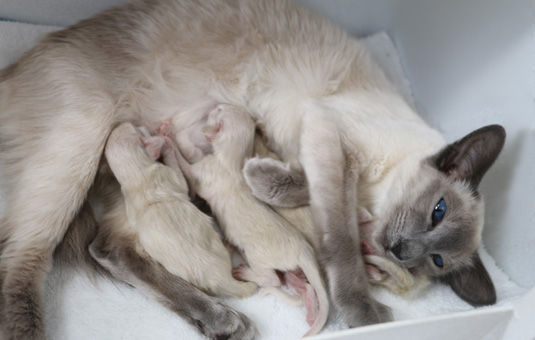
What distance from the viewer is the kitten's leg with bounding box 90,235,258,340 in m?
1.48

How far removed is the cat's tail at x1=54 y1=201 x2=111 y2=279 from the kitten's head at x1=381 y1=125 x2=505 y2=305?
0.92 meters

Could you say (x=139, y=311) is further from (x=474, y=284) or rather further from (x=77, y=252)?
(x=474, y=284)

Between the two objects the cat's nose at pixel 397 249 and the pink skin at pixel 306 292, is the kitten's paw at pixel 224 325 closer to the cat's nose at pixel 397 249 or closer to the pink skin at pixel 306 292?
the pink skin at pixel 306 292

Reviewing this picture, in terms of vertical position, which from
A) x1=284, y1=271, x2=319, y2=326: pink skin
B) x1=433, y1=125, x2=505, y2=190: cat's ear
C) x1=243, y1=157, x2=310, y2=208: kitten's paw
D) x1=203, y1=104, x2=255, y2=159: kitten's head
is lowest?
x1=284, y1=271, x2=319, y2=326: pink skin

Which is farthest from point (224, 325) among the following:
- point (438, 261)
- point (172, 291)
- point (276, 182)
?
point (438, 261)

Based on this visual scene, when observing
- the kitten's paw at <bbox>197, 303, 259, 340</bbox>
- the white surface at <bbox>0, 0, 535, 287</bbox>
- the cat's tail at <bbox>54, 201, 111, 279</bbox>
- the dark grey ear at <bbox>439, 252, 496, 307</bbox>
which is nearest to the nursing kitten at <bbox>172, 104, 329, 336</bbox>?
the kitten's paw at <bbox>197, 303, 259, 340</bbox>

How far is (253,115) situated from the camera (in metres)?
1.89

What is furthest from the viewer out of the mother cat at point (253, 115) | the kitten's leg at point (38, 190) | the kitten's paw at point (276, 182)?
the kitten's paw at point (276, 182)

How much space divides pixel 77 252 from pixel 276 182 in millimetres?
657

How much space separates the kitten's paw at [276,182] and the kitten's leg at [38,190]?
1.62 feet

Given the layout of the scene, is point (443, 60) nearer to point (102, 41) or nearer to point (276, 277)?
point (276, 277)

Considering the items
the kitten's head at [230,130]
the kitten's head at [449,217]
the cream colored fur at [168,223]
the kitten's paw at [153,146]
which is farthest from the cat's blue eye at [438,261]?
the kitten's paw at [153,146]

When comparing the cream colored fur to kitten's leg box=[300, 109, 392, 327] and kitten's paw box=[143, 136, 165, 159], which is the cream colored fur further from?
kitten's leg box=[300, 109, 392, 327]

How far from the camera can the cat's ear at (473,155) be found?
1578 millimetres
